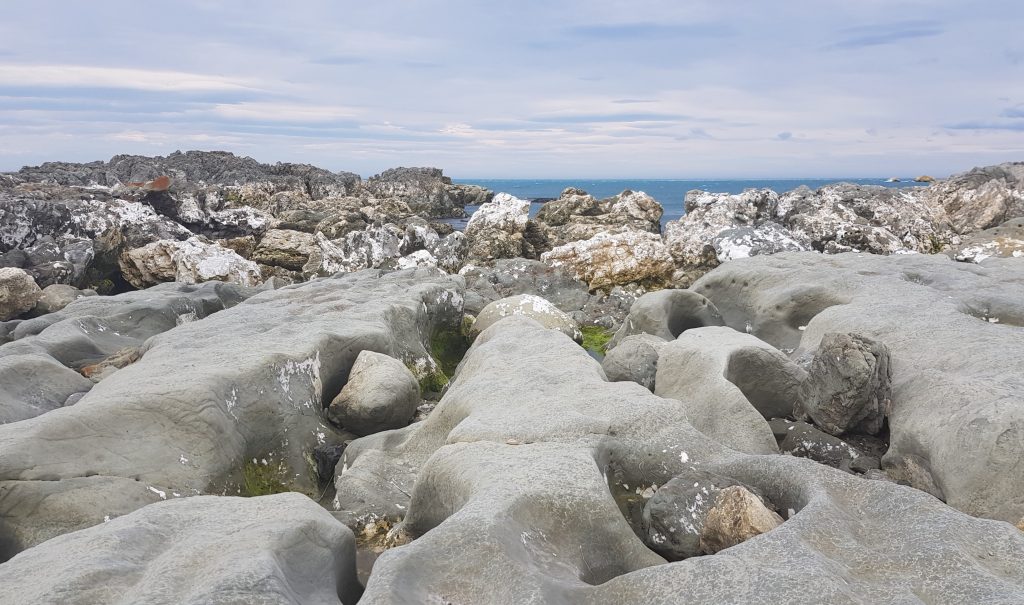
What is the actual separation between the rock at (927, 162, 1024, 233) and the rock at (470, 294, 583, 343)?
26229mm

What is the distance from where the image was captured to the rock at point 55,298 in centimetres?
2428

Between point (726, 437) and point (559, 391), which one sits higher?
point (559, 391)

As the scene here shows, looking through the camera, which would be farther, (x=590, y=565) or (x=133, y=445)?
(x=133, y=445)

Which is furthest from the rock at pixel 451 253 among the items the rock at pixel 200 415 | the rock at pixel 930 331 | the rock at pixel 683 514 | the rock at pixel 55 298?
the rock at pixel 683 514

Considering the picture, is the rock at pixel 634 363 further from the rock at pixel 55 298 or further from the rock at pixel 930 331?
the rock at pixel 55 298

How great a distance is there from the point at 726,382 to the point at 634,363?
2874 millimetres

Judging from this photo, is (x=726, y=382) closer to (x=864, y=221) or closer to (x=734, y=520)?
(x=734, y=520)

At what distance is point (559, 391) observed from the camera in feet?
34.5

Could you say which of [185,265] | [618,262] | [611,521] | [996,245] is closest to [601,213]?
[618,262]

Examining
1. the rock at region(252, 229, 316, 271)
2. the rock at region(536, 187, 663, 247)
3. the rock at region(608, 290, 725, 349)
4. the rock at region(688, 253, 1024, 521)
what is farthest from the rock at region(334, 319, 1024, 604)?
the rock at region(536, 187, 663, 247)

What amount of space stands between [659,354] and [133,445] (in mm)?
9448

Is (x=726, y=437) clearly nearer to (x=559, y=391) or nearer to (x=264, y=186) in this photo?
(x=559, y=391)

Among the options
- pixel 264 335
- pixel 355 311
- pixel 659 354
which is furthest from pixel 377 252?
pixel 659 354

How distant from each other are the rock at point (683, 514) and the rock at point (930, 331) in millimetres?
3898
